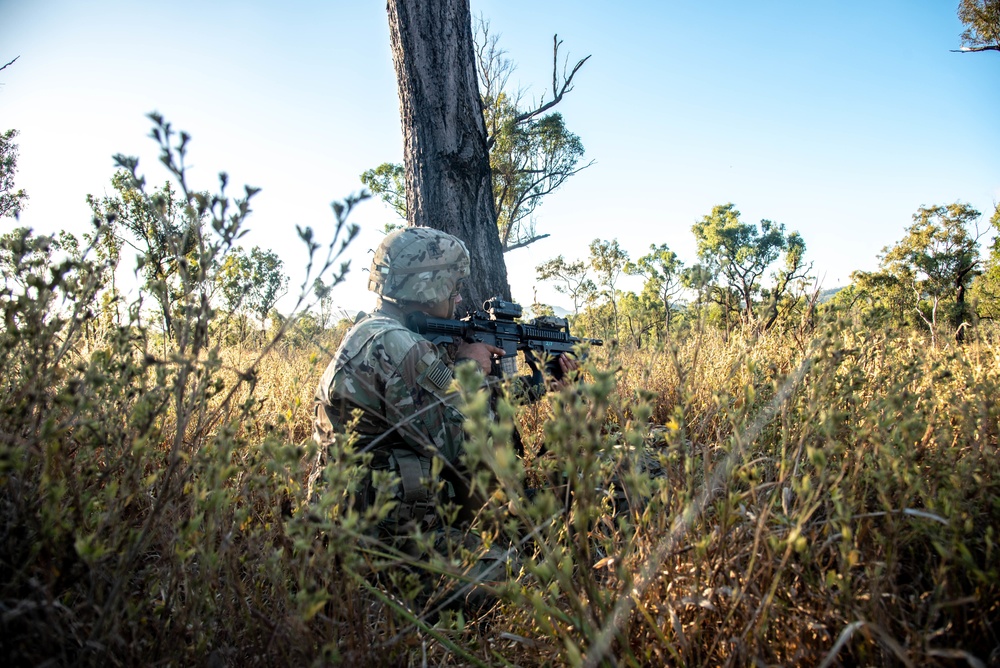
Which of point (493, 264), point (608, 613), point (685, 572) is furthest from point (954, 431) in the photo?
point (493, 264)

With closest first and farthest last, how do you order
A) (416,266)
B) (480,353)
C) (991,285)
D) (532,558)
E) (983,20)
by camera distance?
(532,558) → (416,266) → (480,353) → (983,20) → (991,285)

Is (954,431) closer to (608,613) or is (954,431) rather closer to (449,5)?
(608,613)

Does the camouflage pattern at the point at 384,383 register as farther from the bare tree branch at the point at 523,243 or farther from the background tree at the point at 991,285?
the background tree at the point at 991,285

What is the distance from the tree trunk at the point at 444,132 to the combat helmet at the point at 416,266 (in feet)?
3.16

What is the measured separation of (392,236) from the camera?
3086mm

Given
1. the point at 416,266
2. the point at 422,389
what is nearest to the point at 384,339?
the point at 422,389

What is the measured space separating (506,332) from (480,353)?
0.35 meters

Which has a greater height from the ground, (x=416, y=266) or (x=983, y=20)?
(x=983, y=20)

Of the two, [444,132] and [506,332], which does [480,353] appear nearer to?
[506,332]

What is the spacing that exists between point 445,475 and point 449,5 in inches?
147

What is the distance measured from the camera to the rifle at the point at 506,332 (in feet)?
9.69

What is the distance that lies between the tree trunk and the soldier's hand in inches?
38.4

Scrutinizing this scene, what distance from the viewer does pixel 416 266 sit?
9.84 ft

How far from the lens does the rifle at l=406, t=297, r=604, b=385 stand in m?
2.95
